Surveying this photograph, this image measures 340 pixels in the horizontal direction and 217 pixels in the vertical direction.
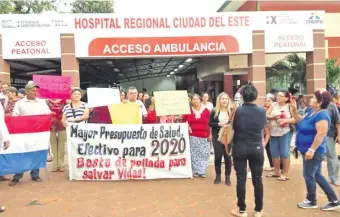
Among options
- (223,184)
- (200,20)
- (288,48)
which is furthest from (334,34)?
(223,184)

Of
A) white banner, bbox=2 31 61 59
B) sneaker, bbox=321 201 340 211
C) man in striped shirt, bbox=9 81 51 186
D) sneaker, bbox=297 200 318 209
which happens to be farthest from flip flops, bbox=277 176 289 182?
white banner, bbox=2 31 61 59

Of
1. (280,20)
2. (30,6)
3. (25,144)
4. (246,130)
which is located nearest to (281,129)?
(246,130)

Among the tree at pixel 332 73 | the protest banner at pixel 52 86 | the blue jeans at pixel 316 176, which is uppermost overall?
the tree at pixel 332 73

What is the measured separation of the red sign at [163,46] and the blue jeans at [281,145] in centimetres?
700

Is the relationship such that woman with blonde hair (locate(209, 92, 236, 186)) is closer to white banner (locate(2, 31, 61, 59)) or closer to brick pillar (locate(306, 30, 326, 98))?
white banner (locate(2, 31, 61, 59))

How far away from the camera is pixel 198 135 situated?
255 inches

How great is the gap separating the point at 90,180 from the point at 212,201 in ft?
7.48

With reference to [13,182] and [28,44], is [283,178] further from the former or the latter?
[28,44]

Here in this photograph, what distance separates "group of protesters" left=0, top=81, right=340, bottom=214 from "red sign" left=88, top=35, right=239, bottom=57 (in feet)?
15.9

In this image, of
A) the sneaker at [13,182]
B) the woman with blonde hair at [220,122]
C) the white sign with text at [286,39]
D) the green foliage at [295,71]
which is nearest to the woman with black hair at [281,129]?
the woman with blonde hair at [220,122]

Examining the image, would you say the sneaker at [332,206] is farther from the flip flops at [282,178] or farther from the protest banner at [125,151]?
the protest banner at [125,151]

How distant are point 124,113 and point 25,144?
1.79 meters

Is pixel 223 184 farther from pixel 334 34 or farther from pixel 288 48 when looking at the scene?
pixel 334 34

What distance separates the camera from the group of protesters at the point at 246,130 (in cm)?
437
